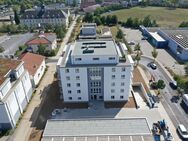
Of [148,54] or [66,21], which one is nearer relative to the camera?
[148,54]

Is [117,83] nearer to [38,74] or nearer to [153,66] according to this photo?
[153,66]

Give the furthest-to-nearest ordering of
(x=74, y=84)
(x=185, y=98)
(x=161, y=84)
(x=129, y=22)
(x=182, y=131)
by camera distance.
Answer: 1. (x=129, y=22)
2. (x=161, y=84)
3. (x=74, y=84)
4. (x=185, y=98)
5. (x=182, y=131)

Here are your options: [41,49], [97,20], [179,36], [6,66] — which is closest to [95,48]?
[6,66]

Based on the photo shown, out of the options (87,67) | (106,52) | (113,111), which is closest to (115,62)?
(106,52)

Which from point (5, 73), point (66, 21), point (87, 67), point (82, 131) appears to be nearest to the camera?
point (82, 131)

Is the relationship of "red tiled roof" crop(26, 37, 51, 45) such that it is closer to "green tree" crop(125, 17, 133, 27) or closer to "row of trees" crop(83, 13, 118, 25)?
"row of trees" crop(83, 13, 118, 25)

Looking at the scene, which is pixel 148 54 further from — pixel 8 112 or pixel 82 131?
pixel 8 112

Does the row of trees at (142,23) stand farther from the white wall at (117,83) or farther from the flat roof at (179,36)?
the white wall at (117,83)

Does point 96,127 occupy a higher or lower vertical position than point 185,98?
higher

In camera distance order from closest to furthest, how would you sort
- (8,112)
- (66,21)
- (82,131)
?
1. (82,131)
2. (8,112)
3. (66,21)
